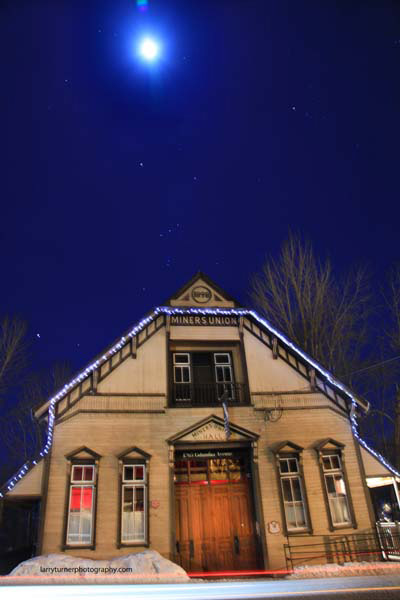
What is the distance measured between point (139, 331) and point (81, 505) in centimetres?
614

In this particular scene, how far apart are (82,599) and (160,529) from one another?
5267 mm

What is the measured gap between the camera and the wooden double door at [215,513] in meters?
13.1

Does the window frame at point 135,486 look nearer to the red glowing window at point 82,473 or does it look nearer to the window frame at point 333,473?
the red glowing window at point 82,473

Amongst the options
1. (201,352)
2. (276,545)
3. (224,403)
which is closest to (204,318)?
(201,352)

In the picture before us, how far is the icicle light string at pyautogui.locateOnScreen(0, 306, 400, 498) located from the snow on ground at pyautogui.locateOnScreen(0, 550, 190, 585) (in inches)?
93.8

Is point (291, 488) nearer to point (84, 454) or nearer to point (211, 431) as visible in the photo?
point (211, 431)

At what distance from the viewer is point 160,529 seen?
12.9 meters

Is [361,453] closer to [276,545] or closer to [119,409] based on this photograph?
[276,545]

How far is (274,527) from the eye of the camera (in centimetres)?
1338

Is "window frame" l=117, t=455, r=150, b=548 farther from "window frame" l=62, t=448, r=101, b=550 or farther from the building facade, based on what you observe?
"window frame" l=62, t=448, r=101, b=550

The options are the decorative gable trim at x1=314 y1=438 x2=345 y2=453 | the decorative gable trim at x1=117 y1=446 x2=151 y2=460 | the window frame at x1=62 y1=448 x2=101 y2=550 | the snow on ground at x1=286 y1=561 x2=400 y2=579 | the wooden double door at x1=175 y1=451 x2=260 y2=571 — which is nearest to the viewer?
the snow on ground at x1=286 y1=561 x2=400 y2=579

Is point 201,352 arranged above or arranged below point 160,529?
above

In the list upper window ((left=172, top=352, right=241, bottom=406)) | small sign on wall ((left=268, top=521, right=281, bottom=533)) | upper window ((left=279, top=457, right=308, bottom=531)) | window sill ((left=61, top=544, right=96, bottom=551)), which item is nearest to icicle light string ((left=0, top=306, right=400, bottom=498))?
upper window ((left=172, top=352, right=241, bottom=406))

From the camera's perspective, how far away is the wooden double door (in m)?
13.1
